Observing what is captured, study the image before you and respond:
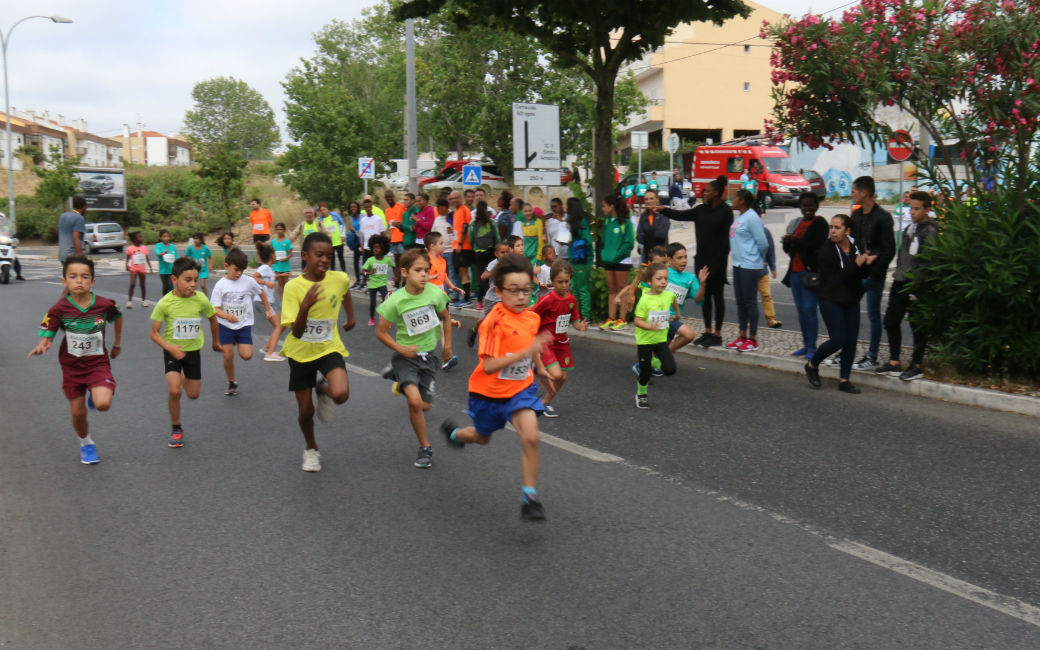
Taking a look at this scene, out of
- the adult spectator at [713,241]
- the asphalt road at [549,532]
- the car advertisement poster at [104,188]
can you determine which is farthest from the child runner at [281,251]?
the car advertisement poster at [104,188]

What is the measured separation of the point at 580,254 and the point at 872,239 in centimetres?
528

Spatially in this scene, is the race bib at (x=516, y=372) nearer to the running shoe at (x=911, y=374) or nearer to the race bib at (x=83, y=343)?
the race bib at (x=83, y=343)

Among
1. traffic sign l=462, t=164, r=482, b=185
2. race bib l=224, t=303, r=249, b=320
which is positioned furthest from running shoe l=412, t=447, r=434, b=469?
traffic sign l=462, t=164, r=482, b=185

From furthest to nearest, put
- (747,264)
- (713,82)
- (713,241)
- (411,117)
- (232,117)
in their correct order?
1. (232,117)
2. (713,82)
3. (411,117)
4. (713,241)
5. (747,264)

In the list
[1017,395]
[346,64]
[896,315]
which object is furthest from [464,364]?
[346,64]

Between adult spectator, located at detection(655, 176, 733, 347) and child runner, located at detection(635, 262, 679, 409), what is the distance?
10.5ft

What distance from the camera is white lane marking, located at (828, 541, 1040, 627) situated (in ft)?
13.5

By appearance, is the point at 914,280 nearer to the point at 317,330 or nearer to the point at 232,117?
the point at 317,330

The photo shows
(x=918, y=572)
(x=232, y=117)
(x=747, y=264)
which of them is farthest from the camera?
(x=232, y=117)

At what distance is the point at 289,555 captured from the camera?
192 inches

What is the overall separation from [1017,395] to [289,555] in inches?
263

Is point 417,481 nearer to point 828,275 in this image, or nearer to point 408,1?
point 828,275

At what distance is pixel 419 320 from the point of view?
21.9 ft

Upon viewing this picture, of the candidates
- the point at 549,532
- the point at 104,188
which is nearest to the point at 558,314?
the point at 549,532
